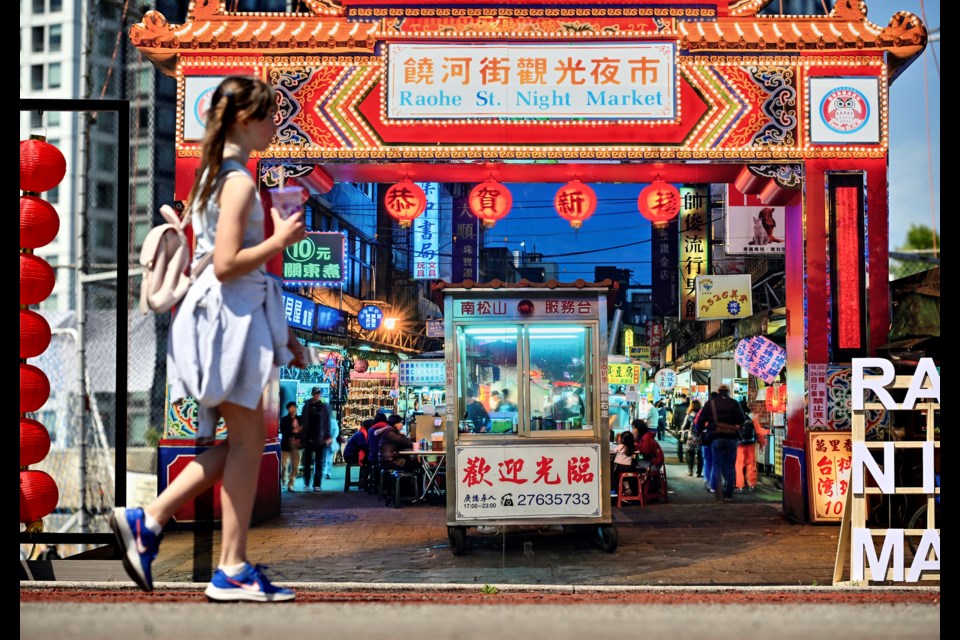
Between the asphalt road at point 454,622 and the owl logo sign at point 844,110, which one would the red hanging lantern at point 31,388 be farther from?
the owl logo sign at point 844,110

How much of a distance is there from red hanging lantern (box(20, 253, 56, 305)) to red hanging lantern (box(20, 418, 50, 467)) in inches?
32.2

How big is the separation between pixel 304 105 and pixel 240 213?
290 inches

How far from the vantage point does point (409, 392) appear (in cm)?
2383

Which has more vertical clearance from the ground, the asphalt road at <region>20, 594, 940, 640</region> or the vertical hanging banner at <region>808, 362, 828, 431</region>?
the vertical hanging banner at <region>808, 362, 828, 431</region>

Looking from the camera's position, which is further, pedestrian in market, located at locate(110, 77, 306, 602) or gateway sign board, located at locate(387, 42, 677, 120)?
gateway sign board, located at locate(387, 42, 677, 120)

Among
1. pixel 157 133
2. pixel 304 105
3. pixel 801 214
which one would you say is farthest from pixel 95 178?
pixel 801 214

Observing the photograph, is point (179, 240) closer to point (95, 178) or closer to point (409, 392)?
point (95, 178)

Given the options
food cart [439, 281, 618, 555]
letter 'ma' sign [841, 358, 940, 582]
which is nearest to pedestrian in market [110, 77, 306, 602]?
letter 'ma' sign [841, 358, 940, 582]

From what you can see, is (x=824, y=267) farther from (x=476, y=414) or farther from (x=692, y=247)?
(x=692, y=247)

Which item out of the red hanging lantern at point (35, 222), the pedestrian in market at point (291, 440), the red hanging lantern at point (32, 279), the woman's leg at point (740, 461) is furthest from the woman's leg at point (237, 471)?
the woman's leg at point (740, 461)

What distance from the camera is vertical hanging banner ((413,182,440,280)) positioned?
1883 centimetres

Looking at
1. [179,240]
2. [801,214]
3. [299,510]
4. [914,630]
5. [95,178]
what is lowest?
[299,510]

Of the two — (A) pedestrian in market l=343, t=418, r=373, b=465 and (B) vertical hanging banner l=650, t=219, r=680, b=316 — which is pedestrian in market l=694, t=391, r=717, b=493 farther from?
(B) vertical hanging banner l=650, t=219, r=680, b=316

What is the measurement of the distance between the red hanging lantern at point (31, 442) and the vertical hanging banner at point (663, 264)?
14.9 m
